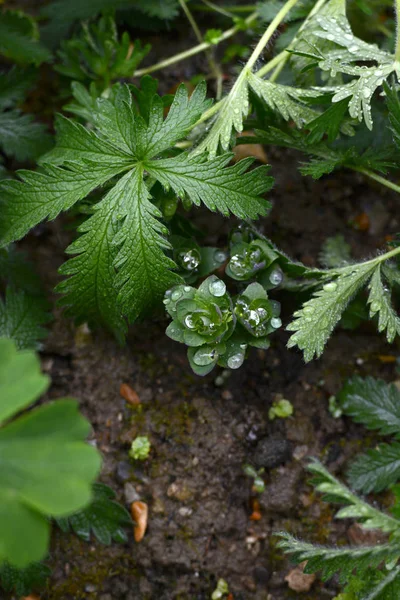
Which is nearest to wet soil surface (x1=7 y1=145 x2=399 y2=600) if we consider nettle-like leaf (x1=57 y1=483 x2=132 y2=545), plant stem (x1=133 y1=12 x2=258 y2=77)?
nettle-like leaf (x1=57 y1=483 x2=132 y2=545)

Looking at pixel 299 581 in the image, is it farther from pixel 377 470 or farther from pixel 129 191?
pixel 129 191

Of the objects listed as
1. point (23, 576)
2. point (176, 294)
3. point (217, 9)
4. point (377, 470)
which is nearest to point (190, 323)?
point (176, 294)

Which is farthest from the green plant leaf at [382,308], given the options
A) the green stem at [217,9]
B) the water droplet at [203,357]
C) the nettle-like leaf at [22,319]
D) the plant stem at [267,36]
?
the green stem at [217,9]

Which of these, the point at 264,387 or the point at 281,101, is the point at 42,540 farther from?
the point at 281,101

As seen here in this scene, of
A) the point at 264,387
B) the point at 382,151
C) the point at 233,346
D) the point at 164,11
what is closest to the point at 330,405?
the point at 264,387

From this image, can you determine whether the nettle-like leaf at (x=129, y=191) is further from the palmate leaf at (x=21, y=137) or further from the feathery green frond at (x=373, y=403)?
the feathery green frond at (x=373, y=403)

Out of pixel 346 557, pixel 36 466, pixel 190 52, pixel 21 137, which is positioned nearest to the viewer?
pixel 36 466
